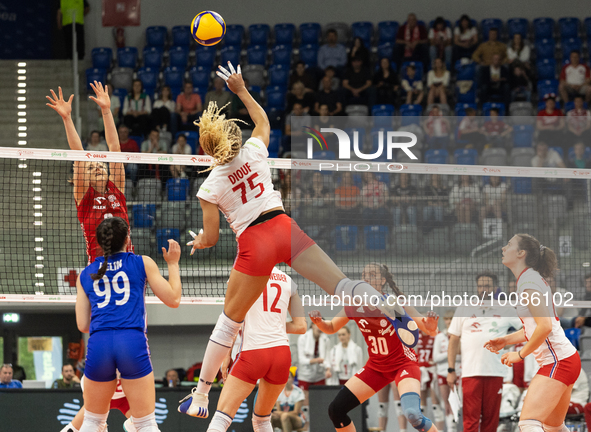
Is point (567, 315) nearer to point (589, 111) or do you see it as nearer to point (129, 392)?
point (589, 111)

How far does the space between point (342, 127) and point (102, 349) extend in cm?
1066

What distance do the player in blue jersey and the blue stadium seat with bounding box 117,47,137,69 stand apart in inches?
515

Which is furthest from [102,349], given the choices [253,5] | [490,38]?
[253,5]

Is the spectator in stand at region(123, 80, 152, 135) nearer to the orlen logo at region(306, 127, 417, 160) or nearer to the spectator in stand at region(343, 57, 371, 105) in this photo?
the orlen logo at region(306, 127, 417, 160)

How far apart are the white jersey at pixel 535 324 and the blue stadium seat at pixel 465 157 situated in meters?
8.02

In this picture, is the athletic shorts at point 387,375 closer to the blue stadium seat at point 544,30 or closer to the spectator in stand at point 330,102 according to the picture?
the spectator in stand at point 330,102

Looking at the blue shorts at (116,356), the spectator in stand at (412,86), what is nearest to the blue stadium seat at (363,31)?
the spectator in stand at (412,86)

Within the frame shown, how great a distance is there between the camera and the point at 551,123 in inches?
589

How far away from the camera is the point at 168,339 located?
15.4m

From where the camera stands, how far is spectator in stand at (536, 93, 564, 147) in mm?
14711

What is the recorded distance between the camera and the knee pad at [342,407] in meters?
6.78

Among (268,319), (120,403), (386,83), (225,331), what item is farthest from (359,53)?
(225,331)

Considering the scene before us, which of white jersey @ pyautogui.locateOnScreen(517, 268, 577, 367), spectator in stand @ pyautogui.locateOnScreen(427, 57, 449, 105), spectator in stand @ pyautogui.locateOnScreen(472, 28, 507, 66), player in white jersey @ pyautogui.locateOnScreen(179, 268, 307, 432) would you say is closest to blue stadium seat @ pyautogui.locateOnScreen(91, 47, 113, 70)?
spectator in stand @ pyautogui.locateOnScreen(427, 57, 449, 105)

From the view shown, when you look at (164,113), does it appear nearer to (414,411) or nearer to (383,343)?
(383,343)
